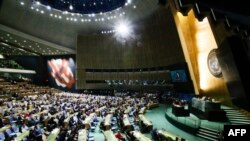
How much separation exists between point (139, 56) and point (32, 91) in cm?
1660

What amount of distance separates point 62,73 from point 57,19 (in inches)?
593

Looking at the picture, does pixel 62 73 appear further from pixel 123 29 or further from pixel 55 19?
pixel 123 29

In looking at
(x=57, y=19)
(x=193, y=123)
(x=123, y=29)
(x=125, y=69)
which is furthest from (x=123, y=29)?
(x=193, y=123)

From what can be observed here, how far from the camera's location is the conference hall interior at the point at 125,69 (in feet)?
44.9

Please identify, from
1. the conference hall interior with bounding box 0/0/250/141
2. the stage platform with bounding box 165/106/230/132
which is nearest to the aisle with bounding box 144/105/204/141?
the conference hall interior with bounding box 0/0/250/141

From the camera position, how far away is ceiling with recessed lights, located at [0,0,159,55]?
27.2 metres

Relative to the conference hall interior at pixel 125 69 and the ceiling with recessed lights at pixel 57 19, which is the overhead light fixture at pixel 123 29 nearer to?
the conference hall interior at pixel 125 69

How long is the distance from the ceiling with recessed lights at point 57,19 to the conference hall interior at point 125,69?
0.13 meters

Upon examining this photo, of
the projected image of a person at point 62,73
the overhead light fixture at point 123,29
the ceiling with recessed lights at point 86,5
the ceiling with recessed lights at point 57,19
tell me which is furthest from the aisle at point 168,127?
the projected image of a person at point 62,73

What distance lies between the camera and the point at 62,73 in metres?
44.6

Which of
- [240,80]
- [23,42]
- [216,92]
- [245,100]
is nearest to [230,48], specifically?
[240,80]

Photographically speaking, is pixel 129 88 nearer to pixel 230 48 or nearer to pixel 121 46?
pixel 121 46

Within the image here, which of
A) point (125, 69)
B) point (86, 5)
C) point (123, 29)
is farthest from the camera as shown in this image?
point (125, 69)

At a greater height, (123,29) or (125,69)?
(123,29)
